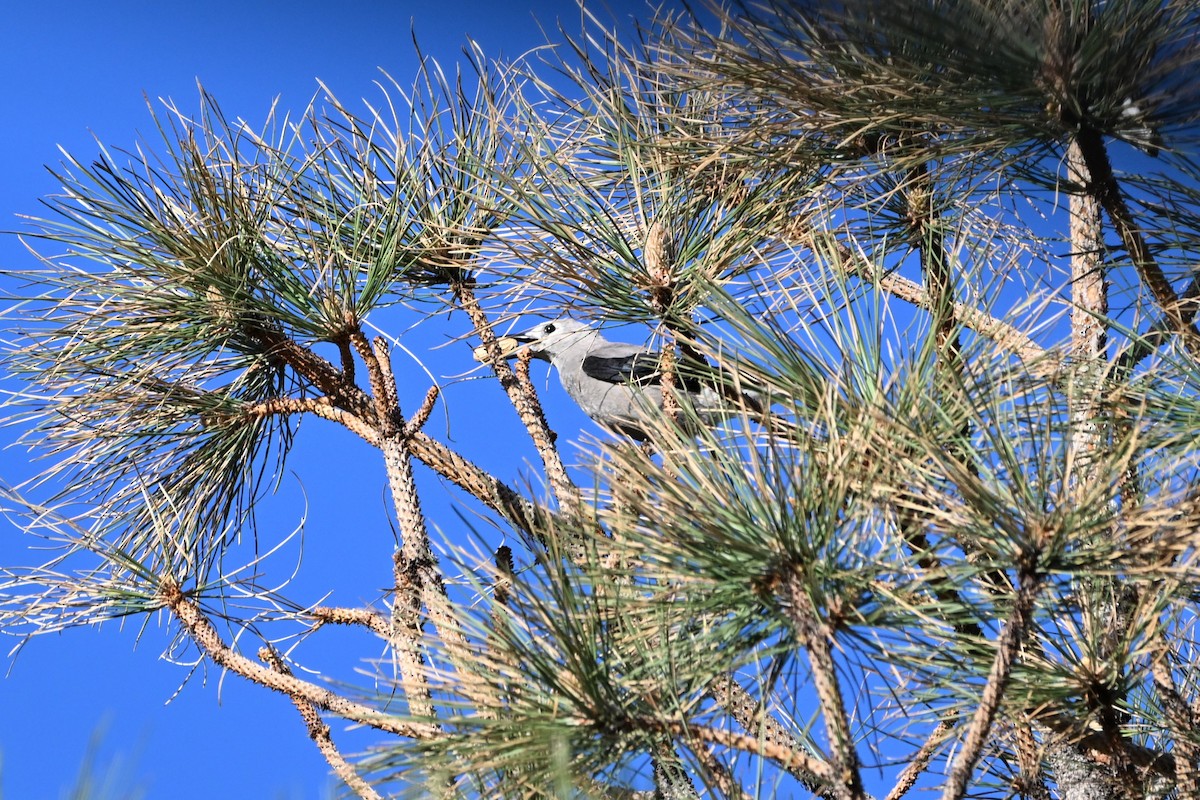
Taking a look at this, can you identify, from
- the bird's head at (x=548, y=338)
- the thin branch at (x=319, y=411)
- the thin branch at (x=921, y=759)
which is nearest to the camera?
the thin branch at (x=921, y=759)

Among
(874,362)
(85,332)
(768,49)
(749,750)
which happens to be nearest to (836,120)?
(768,49)

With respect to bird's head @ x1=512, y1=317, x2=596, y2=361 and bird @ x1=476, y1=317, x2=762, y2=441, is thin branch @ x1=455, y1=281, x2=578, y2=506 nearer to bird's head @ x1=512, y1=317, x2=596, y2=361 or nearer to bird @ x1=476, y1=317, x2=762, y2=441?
bird @ x1=476, y1=317, x2=762, y2=441

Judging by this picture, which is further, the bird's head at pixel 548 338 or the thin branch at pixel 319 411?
the bird's head at pixel 548 338

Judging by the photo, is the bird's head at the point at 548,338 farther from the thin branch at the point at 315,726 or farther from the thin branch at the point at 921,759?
the thin branch at the point at 921,759

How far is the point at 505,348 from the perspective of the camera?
2227 mm

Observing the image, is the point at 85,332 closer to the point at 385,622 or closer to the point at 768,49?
the point at 385,622

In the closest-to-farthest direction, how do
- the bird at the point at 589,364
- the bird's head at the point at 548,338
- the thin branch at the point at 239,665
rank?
1. the thin branch at the point at 239,665
2. the bird at the point at 589,364
3. the bird's head at the point at 548,338

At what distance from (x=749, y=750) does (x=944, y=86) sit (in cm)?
69

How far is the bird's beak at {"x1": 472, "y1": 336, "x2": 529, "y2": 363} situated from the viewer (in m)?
1.86

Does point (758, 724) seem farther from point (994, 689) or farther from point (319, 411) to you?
point (319, 411)

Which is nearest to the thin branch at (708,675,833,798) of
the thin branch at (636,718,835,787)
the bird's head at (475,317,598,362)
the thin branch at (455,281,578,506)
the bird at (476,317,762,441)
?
the thin branch at (636,718,835,787)

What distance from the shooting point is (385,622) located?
1571 mm

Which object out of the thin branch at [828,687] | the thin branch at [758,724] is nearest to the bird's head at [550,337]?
the thin branch at [758,724]

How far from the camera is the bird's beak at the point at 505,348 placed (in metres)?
1.86
